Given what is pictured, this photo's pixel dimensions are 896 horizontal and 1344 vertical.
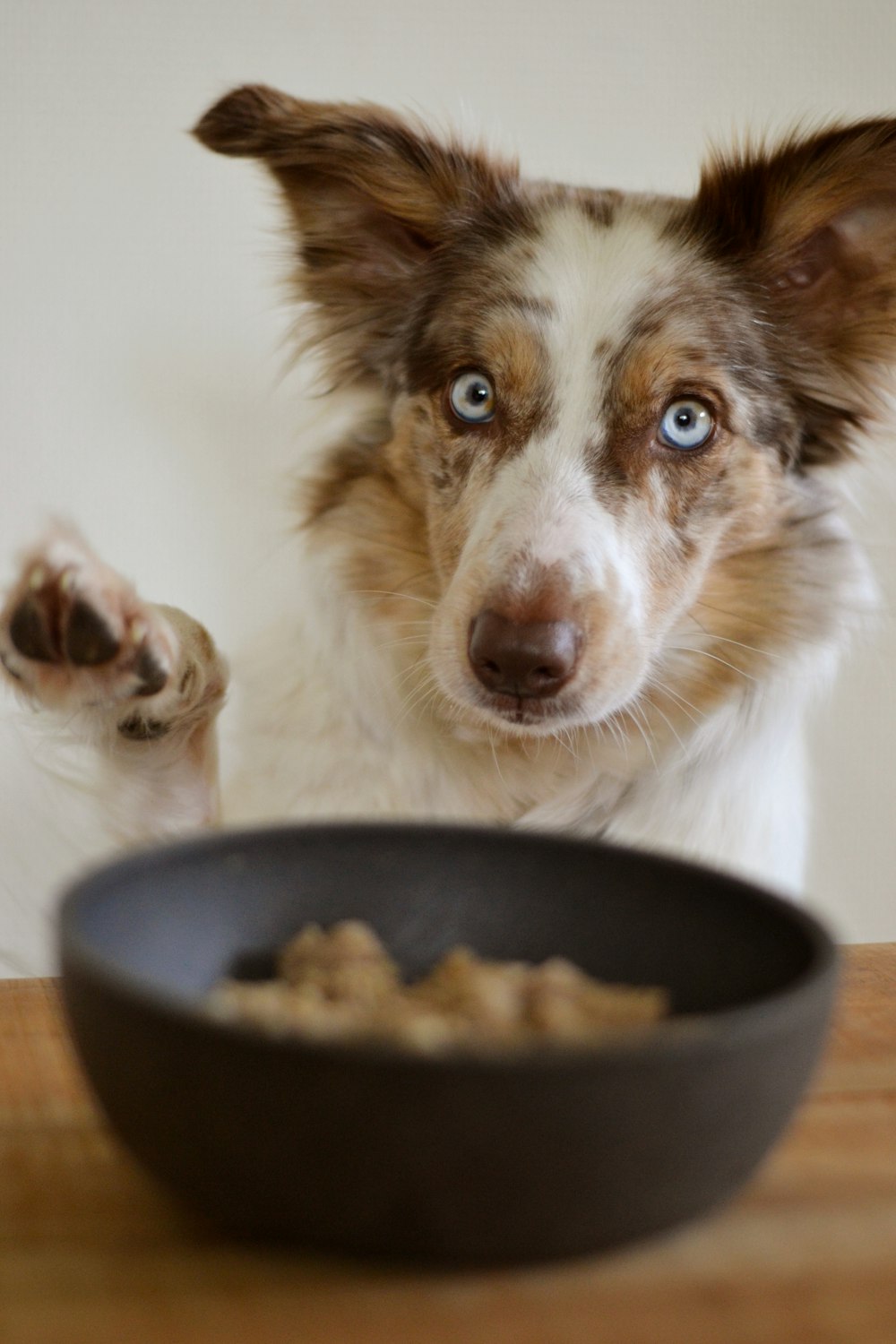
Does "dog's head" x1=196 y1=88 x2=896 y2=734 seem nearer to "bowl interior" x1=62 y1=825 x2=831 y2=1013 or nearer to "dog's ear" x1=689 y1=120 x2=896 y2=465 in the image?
"dog's ear" x1=689 y1=120 x2=896 y2=465

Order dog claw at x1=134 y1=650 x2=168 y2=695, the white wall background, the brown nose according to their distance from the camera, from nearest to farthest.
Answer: dog claw at x1=134 y1=650 x2=168 y2=695
the brown nose
the white wall background

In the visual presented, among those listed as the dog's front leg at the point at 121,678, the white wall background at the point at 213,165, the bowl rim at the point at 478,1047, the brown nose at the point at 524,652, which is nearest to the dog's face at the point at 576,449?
the brown nose at the point at 524,652

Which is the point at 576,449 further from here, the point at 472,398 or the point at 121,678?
the point at 121,678

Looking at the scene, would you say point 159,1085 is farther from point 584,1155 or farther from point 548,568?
point 548,568

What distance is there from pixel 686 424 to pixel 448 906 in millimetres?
983

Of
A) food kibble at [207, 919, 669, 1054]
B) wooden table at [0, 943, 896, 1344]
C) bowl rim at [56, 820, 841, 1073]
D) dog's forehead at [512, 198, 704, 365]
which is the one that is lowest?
wooden table at [0, 943, 896, 1344]

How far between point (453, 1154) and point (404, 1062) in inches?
2.0

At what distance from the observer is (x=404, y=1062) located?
21.6 inches

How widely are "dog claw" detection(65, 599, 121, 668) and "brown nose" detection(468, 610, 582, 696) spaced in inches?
15.6

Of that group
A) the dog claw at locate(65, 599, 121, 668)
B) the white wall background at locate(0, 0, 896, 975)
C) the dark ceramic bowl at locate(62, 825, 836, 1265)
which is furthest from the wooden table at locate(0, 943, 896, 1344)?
the white wall background at locate(0, 0, 896, 975)

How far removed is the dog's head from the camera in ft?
4.96

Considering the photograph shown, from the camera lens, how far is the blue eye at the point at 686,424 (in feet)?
5.46

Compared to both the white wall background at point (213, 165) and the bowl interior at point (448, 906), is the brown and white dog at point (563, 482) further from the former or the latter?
the white wall background at point (213, 165)

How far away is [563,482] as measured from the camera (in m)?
1.57
